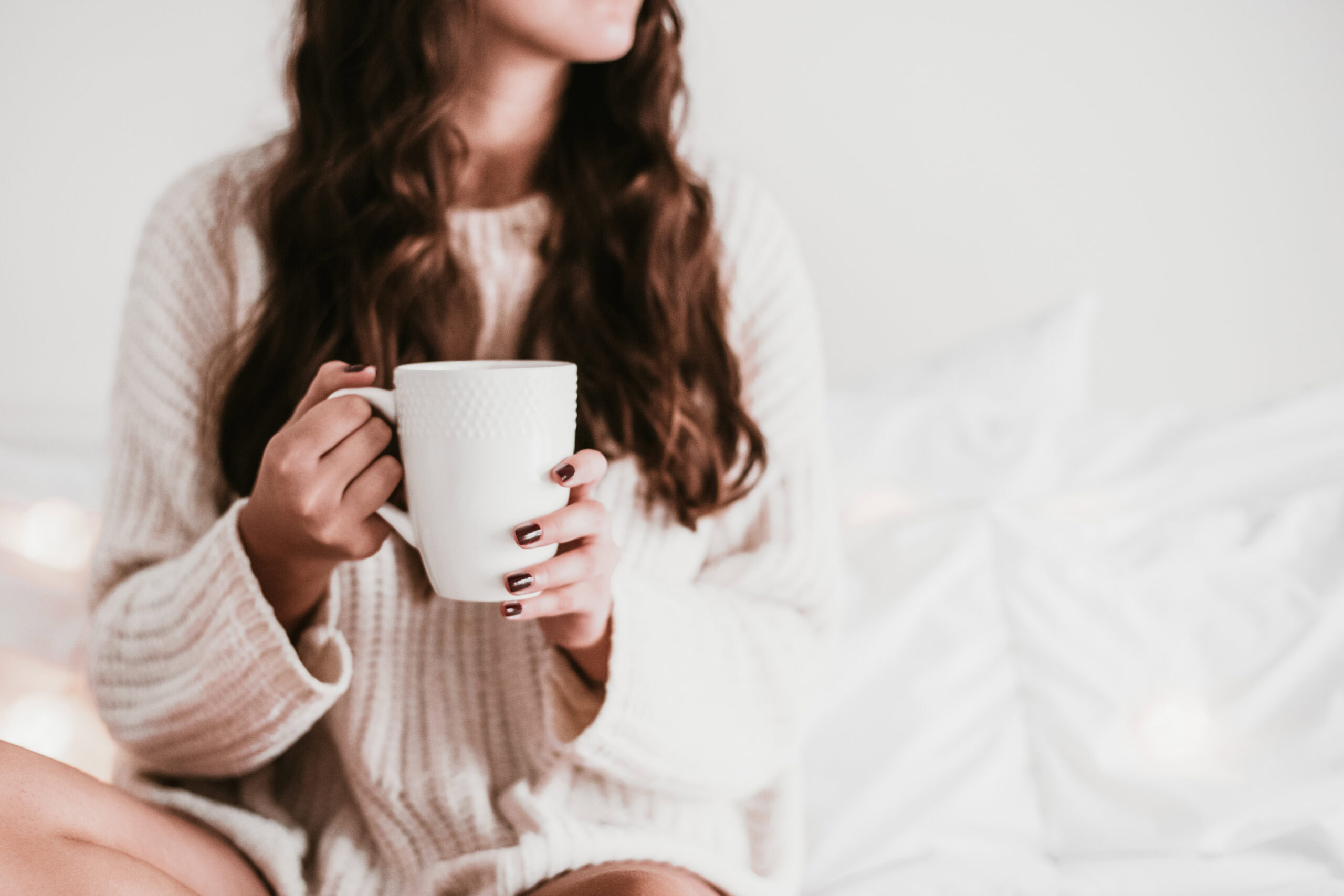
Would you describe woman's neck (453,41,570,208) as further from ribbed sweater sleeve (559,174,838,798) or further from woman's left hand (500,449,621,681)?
woman's left hand (500,449,621,681)

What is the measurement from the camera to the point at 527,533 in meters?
0.48

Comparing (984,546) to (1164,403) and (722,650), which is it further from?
(1164,403)

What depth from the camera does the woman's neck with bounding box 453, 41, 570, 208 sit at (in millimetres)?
841

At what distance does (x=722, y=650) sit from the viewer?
2.48 ft

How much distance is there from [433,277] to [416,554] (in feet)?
0.74

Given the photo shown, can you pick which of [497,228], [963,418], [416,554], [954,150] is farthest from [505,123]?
[954,150]

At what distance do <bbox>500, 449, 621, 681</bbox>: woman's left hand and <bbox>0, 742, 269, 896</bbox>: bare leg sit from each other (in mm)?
260

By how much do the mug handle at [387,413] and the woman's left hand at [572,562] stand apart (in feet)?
0.21

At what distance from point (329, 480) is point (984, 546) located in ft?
2.74

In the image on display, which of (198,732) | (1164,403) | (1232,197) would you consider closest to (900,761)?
(198,732)

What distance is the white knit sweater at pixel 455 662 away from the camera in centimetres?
66

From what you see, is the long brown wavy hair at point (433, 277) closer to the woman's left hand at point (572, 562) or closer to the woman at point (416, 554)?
the woman at point (416, 554)

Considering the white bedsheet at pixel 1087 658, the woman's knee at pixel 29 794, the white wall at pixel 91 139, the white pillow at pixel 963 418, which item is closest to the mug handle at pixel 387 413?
the woman's knee at pixel 29 794

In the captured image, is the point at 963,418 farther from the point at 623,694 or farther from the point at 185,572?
the point at 185,572
